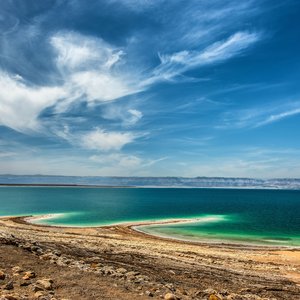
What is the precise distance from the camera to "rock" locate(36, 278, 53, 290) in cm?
1146

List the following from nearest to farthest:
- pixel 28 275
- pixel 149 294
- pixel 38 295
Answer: pixel 38 295 < pixel 149 294 < pixel 28 275

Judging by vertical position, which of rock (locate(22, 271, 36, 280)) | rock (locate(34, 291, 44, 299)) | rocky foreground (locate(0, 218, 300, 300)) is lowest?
rocky foreground (locate(0, 218, 300, 300))

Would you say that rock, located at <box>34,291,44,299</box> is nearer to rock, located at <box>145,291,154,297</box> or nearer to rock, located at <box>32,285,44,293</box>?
rock, located at <box>32,285,44,293</box>

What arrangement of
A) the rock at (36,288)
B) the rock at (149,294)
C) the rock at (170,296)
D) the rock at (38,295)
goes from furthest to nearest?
the rock at (149,294) < the rock at (170,296) < the rock at (36,288) < the rock at (38,295)

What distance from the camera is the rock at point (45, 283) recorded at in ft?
37.6

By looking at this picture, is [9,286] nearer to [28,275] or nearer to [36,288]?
[36,288]

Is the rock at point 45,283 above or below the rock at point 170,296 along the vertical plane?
above

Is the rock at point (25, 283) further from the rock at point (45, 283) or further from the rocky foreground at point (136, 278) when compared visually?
the rock at point (45, 283)

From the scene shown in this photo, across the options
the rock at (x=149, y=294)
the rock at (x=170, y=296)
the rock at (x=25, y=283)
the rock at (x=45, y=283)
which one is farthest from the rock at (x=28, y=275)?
the rock at (x=170, y=296)

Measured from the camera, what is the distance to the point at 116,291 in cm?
1195

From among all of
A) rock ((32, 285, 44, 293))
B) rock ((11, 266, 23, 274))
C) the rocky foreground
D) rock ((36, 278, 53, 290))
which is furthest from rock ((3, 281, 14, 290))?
rock ((11, 266, 23, 274))

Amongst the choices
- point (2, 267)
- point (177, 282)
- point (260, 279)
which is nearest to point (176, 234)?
point (260, 279)

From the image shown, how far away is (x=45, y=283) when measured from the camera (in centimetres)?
1172

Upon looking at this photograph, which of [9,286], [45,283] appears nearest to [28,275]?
[45,283]
